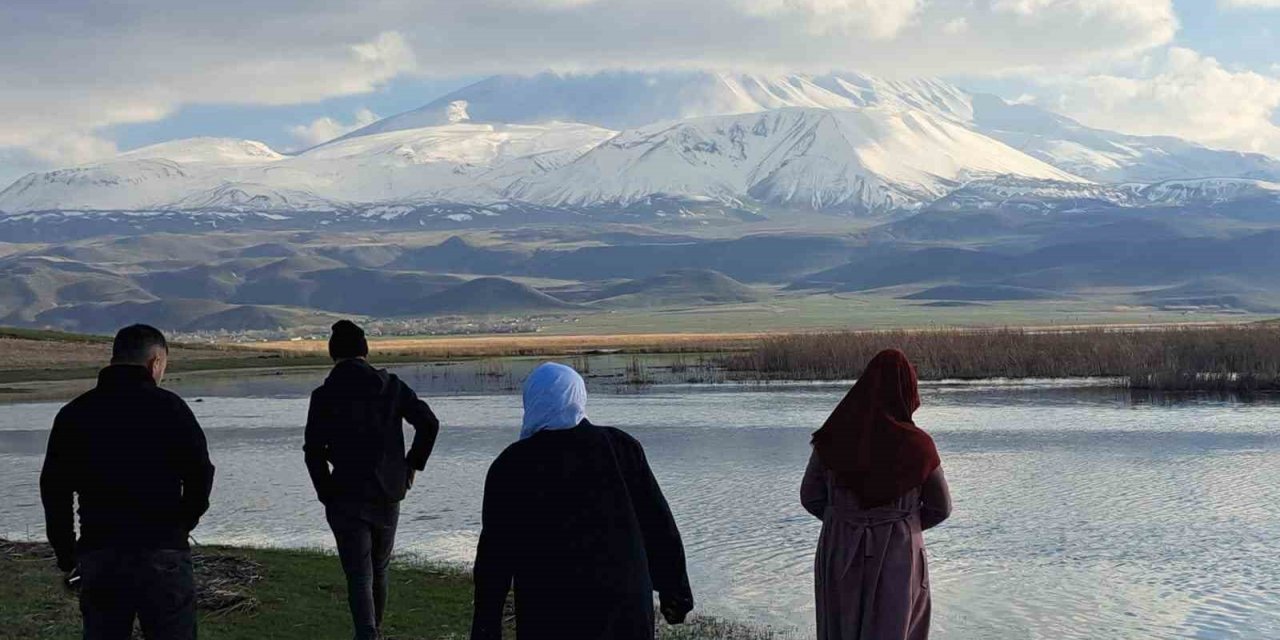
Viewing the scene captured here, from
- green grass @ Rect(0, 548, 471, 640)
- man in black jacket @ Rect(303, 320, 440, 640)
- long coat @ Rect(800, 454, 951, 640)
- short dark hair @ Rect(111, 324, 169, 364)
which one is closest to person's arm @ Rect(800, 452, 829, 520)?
long coat @ Rect(800, 454, 951, 640)

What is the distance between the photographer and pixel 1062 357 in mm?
52844

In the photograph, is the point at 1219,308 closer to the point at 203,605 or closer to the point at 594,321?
the point at 594,321

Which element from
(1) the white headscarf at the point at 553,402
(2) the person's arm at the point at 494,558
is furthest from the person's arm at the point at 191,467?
(1) the white headscarf at the point at 553,402

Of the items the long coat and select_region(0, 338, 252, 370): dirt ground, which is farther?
select_region(0, 338, 252, 370): dirt ground

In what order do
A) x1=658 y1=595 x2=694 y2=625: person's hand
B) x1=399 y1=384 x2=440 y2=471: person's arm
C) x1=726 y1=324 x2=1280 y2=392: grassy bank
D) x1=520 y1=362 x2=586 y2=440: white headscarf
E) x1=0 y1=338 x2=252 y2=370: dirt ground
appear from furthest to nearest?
x1=0 y1=338 x2=252 y2=370: dirt ground
x1=726 y1=324 x2=1280 y2=392: grassy bank
x1=399 y1=384 x2=440 y2=471: person's arm
x1=658 y1=595 x2=694 y2=625: person's hand
x1=520 y1=362 x2=586 y2=440: white headscarf

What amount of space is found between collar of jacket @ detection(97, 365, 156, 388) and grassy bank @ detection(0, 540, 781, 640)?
13.4ft

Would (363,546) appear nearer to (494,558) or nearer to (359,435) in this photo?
(359,435)

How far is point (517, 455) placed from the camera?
639 centimetres

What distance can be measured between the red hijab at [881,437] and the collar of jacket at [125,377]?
3112 millimetres

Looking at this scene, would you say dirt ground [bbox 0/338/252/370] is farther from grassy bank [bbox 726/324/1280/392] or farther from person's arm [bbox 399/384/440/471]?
person's arm [bbox 399/384/440/471]

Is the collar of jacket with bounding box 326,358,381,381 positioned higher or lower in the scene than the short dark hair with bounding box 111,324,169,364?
lower

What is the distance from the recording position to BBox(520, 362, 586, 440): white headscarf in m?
6.32

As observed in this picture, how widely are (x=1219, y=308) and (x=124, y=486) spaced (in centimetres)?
18601

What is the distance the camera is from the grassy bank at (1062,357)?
45.4m
